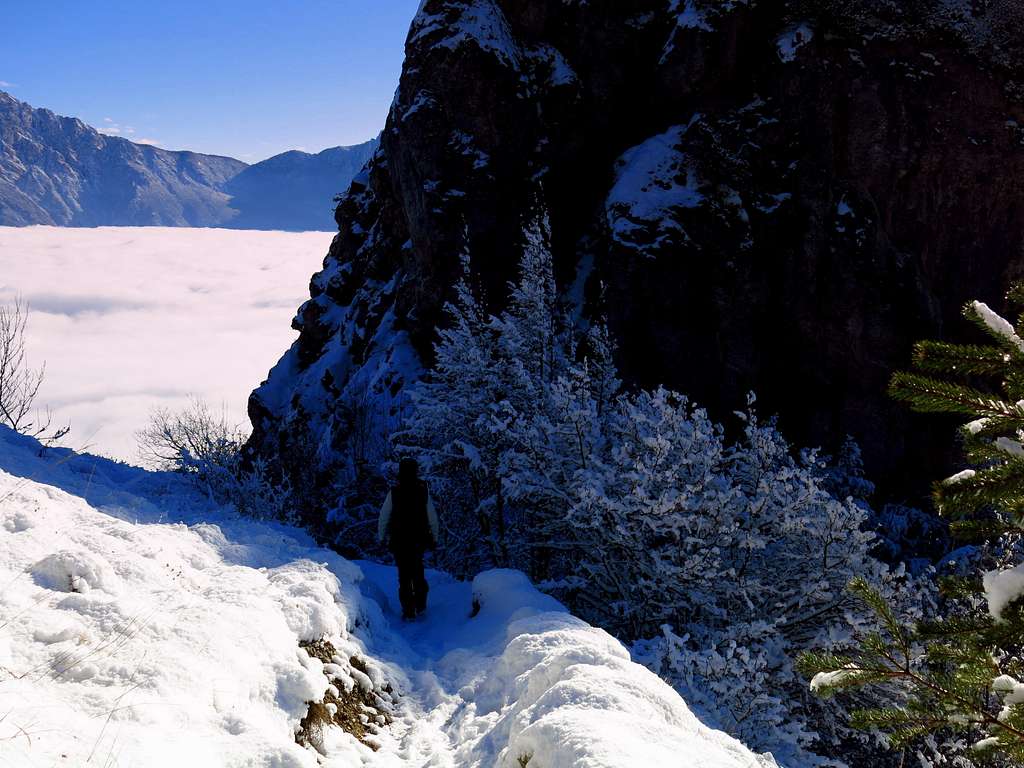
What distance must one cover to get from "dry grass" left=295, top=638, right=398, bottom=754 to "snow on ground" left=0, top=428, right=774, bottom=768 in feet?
0.28

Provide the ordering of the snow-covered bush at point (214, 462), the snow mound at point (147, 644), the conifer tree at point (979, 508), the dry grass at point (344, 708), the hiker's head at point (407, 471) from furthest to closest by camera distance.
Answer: the snow-covered bush at point (214, 462) → the hiker's head at point (407, 471) → the dry grass at point (344, 708) → the snow mound at point (147, 644) → the conifer tree at point (979, 508)

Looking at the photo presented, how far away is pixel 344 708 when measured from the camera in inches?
227

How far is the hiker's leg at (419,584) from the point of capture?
9.70 m

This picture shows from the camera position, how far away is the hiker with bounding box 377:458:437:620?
31.8 ft

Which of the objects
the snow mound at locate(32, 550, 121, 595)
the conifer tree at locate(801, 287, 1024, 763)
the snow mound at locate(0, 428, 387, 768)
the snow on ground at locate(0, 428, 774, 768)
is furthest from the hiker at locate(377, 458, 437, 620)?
the conifer tree at locate(801, 287, 1024, 763)

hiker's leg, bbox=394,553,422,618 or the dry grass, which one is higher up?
the dry grass

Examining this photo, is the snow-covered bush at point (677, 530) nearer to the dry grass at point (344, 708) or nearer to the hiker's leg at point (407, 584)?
the hiker's leg at point (407, 584)

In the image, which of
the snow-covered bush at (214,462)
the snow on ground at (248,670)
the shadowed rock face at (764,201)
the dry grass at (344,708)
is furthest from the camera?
the shadowed rock face at (764,201)

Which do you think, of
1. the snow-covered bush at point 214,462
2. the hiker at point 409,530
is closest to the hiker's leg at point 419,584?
the hiker at point 409,530

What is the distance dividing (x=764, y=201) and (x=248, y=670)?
29.2 m

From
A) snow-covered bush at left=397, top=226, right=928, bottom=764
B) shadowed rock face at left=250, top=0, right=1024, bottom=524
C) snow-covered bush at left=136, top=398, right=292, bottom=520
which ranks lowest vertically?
snow-covered bush at left=136, top=398, right=292, bottom=520

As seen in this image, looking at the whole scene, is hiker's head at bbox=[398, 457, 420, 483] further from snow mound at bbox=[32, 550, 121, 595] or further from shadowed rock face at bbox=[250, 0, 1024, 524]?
shadowed rock face at bbox=[250, 0, 1024, 524]

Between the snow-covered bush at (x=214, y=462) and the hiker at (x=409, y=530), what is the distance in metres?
13.0

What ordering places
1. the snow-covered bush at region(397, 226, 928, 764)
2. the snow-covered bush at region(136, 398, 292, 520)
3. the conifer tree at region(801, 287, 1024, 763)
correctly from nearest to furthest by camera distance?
the conifer tree at region(801, 287, 1024, 763)
the snow-covered bush at region(397, 226, 928, 764)
the snow-covered bush at region(136, 398, 292, 520)
